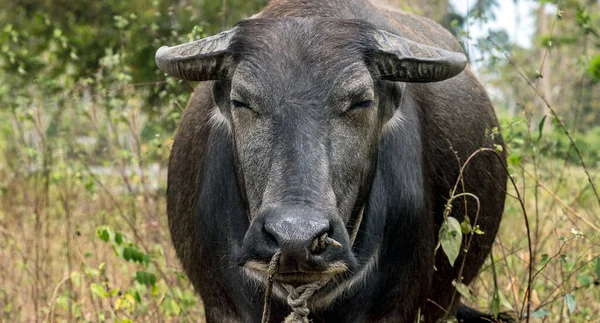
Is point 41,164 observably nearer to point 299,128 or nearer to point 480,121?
point 480,121

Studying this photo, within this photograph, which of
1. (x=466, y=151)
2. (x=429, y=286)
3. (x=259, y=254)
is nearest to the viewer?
(x=259, y=254)

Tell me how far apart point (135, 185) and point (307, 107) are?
5.53m

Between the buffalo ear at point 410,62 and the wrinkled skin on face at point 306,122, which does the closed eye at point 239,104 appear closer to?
the wrinkled skin on face at point 306,122

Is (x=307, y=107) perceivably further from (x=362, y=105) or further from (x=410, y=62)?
(x=410, y=62)

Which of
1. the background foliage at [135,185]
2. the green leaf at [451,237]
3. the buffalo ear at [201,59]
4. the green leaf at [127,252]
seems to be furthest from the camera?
the background foliage at [135,185]

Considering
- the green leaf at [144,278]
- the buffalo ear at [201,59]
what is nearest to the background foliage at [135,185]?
the green leaf at [144,278]

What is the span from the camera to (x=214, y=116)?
15.7 feet

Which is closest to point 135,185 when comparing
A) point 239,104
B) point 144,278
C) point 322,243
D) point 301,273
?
point 144,278

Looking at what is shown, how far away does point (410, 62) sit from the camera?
418cm

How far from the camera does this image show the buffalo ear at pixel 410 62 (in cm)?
418

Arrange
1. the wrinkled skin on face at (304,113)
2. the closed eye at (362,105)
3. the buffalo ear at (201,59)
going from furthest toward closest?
the buffalo ear at (201,59)
the closed eye at (362,105)
the wrinkled skin on face at (304,113)

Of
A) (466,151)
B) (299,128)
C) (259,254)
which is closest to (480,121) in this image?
(466,151)

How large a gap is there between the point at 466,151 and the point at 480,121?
46 centimetres

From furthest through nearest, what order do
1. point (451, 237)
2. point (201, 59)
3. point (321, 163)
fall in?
point (451, 237) → point (201, 59) → point (321, 163)
